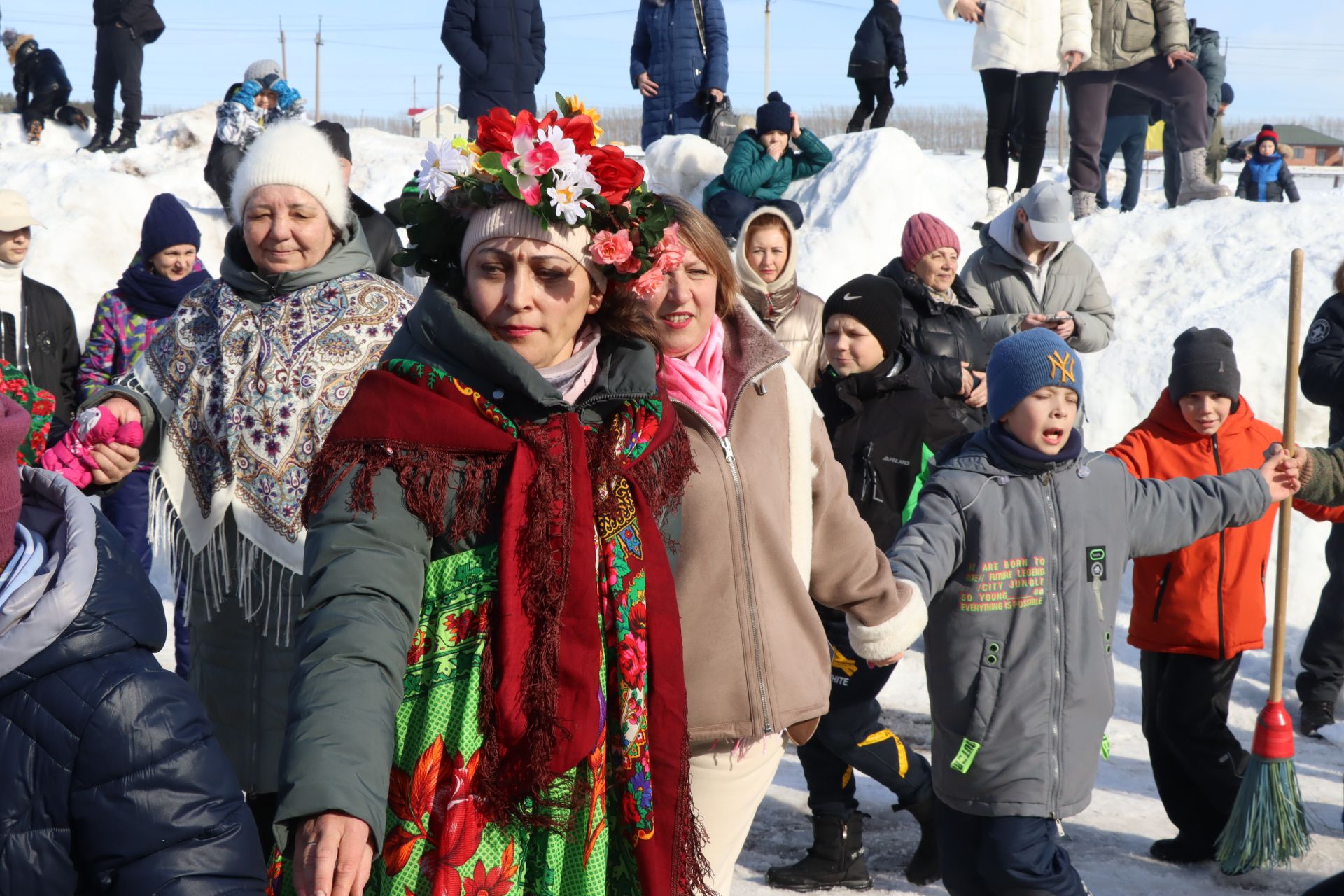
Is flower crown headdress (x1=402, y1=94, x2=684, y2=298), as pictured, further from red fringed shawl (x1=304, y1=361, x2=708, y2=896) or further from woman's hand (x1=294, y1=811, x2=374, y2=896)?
woman's hand (x1=294, y1=811, x2=374, y2=896)

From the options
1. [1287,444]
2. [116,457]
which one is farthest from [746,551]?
[1287,444]

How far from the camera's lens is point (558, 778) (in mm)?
2219

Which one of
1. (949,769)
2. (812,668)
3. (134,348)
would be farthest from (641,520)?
(134,348)

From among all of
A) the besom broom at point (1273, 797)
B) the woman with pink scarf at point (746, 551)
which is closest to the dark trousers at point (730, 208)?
the besom broom at point (1273, 797)

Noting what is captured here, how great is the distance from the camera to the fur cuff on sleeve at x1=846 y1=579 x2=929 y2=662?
323cm

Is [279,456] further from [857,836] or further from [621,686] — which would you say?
[857,836]

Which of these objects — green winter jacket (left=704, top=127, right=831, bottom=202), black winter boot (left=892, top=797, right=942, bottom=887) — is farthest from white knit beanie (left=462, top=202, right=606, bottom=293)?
green winter jacket (left=704, top=127, right=831, bottom=202)

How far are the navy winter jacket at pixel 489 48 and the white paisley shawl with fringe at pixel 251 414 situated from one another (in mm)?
6811

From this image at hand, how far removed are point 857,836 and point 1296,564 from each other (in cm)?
461

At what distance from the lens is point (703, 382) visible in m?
2.92

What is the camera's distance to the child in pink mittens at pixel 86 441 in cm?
328

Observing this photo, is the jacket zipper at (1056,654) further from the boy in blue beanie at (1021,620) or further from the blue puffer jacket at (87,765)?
the blue puffer jacket at (87,765)

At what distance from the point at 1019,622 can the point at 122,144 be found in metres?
→ 12.9

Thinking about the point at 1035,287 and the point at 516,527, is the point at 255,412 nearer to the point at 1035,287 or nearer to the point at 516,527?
the point at 516,527
